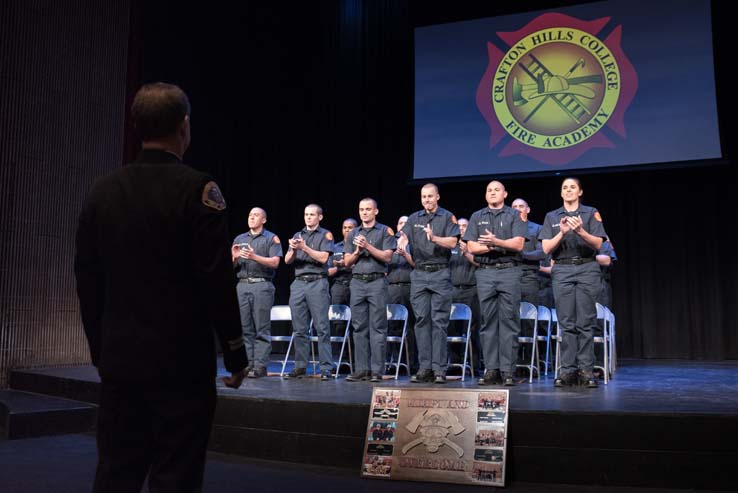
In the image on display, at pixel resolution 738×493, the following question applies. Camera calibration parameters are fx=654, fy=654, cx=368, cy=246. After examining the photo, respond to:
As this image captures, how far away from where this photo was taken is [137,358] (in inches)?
65.9

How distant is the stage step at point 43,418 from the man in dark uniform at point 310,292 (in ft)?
5.97

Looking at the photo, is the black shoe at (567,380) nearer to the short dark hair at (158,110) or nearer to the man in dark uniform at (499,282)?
the man in dark uniform at (499,282)

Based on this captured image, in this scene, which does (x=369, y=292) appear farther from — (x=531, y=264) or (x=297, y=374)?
(x=531, y=264)

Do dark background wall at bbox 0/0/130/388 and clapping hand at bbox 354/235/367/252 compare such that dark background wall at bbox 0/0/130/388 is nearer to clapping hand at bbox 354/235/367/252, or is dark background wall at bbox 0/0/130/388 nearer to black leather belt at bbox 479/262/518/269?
clapping hand at bbox 354/235/367/252

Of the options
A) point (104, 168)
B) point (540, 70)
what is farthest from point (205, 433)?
point (540, 70)

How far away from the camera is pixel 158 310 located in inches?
67.0

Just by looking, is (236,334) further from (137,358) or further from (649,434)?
(649,434)

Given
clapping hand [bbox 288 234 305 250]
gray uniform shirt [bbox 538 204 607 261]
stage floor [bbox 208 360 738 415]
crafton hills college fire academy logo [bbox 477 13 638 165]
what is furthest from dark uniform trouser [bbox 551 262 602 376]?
crafton hills college fire academy logo [bbox 477 13 638 165]

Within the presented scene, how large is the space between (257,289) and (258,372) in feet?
2.65

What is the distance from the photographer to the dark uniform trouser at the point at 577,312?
5.19 meters

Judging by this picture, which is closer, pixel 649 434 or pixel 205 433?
pixel 205 433

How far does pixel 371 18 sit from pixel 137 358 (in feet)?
30.8

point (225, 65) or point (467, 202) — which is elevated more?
point (225, 65)

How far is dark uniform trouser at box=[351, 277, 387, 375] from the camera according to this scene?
19.7 ft
